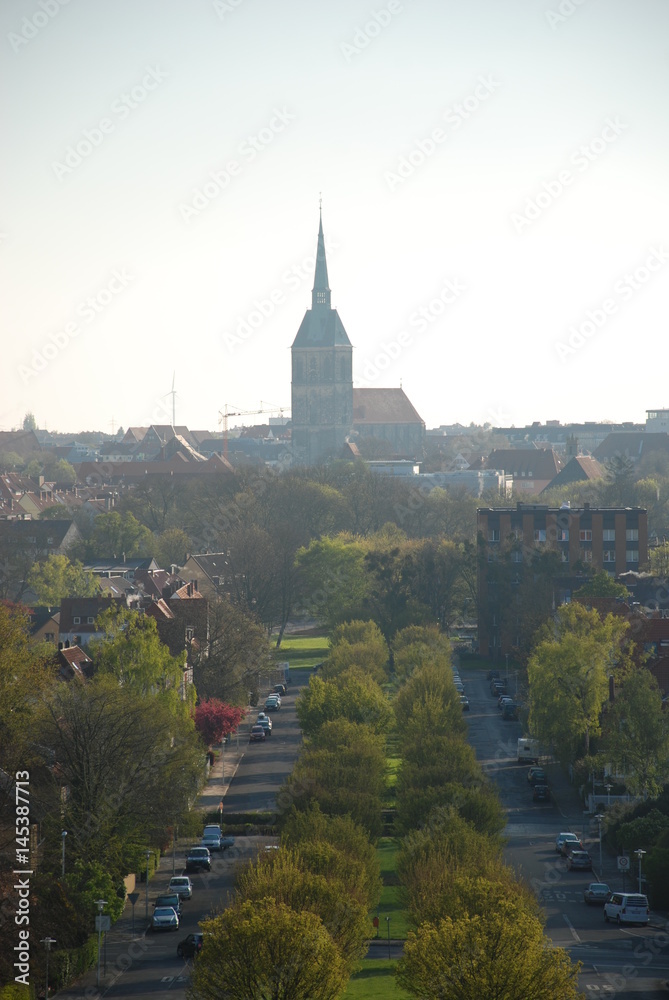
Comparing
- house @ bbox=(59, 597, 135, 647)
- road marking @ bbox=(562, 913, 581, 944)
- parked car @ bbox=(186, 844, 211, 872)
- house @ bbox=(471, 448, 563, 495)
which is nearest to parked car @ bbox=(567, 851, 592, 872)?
road marking @ bbox=(562, 913, 581, 944)

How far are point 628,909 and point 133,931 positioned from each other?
13.2 m

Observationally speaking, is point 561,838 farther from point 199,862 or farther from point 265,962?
point 265,962

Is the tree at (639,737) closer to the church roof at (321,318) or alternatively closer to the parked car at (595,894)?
the parked car at (595,894)

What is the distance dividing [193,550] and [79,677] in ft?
190

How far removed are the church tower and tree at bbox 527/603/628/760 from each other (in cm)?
13586

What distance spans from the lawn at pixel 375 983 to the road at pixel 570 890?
13.5 feet

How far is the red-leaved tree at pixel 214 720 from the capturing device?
58.8 meters

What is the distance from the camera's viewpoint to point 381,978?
34.7m

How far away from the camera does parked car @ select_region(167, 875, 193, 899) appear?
4153 cm

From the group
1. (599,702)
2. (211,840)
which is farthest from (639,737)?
(211,840)

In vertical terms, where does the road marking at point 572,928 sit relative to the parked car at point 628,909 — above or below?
below

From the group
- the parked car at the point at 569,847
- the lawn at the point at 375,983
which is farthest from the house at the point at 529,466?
the lawn at the point at 375,983

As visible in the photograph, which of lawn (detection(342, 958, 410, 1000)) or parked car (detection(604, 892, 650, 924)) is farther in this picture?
parked car (detection(604, 892, 650, 924))

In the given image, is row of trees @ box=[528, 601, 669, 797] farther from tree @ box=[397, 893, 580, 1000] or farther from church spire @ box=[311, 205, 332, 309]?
church spire @ box=[311, 205, 332, 309]
